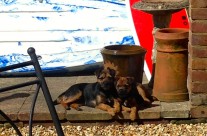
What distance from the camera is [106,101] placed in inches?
220

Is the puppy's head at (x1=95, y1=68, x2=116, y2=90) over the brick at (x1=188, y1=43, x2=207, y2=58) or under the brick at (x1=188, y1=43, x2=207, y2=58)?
under

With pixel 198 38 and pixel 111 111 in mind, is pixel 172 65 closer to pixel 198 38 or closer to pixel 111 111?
pixel 198 38

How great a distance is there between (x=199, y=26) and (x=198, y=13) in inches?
5.0

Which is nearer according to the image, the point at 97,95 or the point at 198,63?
the point at 198,63

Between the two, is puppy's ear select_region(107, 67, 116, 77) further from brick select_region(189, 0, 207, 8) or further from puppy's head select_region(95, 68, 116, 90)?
brick select_region(189, 0, 207, 8)

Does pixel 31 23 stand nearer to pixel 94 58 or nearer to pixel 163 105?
pixel 94 58

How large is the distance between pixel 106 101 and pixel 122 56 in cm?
58

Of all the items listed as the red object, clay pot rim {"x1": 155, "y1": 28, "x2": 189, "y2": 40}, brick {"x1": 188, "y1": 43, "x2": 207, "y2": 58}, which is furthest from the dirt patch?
the red object

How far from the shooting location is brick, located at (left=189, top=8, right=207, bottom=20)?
16.9ft

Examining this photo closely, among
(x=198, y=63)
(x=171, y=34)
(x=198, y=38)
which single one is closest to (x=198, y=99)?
(x=198, y=63)

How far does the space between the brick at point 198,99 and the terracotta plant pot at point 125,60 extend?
800 mm

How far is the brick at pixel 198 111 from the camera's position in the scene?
18.0 ft

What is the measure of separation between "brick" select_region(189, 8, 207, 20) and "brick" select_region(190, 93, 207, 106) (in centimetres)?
77

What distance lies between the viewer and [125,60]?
5934 millimetres
